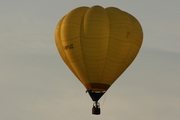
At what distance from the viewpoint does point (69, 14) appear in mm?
160875

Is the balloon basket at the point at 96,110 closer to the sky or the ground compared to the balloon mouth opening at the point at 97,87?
closer to the ground

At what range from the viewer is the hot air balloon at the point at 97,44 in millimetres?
159000

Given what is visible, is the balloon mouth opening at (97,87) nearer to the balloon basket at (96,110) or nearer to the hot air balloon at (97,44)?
the hot air balloon at (97,44)

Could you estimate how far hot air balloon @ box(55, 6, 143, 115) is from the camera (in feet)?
522

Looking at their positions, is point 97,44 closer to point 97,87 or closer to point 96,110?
point 97,87

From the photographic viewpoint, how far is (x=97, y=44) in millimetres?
159000

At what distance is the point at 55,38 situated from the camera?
16188cm

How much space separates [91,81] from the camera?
160375mm

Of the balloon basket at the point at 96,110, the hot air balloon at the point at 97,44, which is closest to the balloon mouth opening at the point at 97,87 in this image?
the hot air balloon at the point at 97,44

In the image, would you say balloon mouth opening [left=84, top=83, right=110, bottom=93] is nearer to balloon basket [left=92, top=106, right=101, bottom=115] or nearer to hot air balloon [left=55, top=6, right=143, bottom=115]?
hot air balloon [left=55, top=6, right=143, bottom=115]

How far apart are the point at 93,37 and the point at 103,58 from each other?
225 centimetres

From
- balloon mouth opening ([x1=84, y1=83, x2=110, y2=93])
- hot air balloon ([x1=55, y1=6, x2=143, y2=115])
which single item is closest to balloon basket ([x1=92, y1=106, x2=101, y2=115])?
hot air balloon ([x1=55, y1=6, x2=143, y2=115])

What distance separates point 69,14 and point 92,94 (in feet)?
26.3

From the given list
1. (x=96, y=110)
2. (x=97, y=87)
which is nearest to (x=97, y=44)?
(x=97, y=87)
